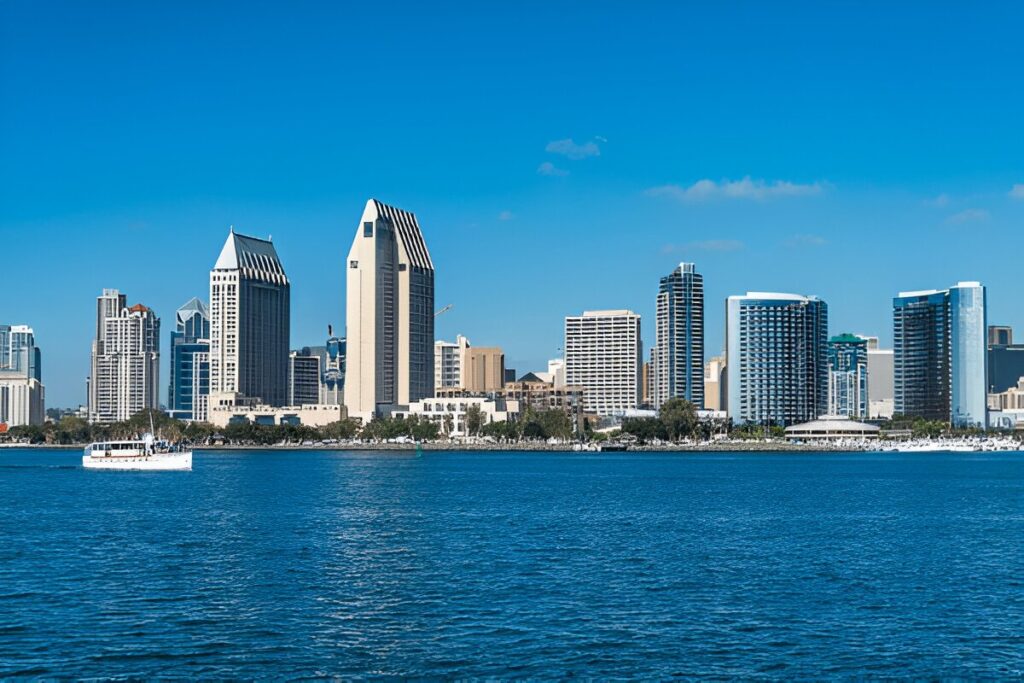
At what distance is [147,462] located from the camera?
15012 centimetres

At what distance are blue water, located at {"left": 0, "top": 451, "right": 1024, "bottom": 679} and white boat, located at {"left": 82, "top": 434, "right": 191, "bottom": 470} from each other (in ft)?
178

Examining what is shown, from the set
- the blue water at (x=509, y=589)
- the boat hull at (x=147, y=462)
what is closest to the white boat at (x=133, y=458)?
the boat hull at (x=147, y=462)

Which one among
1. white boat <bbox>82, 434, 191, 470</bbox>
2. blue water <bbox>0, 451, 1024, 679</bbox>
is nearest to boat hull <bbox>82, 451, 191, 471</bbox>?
white boat <bbox>82, 434, 191, 470</bbox>

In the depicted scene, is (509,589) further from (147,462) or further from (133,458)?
(133,458)

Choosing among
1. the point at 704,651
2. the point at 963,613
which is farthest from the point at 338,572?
the point at 963,613

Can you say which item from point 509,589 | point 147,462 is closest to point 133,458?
point 147,462

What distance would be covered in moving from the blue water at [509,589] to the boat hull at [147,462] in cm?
5412

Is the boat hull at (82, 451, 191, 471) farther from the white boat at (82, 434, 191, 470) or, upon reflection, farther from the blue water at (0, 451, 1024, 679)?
the blue water at (0, 451, 1024, 679)

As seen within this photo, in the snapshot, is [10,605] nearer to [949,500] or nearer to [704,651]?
[704,651]

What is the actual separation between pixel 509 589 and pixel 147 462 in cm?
10926

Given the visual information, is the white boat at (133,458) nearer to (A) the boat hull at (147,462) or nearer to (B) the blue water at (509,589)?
(A) the boat hull at (147,462)

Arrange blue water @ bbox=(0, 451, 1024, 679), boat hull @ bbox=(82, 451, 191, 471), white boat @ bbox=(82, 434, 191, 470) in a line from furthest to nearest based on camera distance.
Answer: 1. white boat @ bbox=(82, 434, 191, 470)
2. boat hull @ bbox=(82, 451, 191, 471)
3. blue water @ bbox=(0, 451, 1024, 679)

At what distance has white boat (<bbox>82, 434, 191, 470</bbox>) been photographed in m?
150

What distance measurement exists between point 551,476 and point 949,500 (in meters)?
53.2
